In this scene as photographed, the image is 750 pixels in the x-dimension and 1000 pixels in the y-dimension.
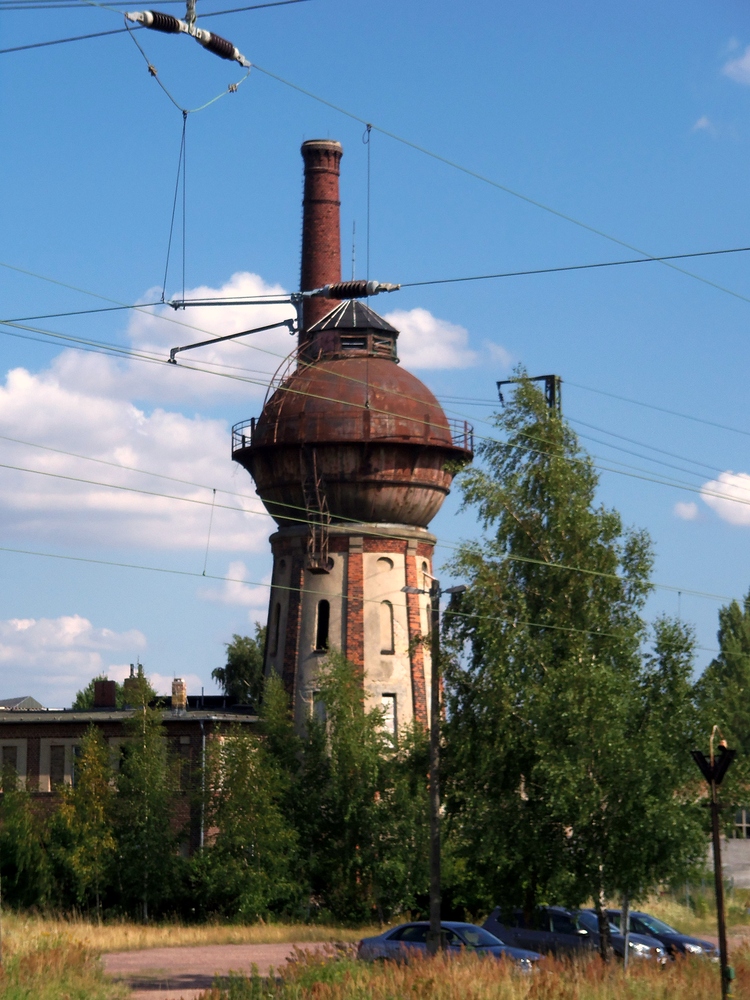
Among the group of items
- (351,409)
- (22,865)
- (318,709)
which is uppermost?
(351,409)

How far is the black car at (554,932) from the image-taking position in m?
27.6

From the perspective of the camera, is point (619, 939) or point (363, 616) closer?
point (619, 939)

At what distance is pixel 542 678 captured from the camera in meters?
27.0

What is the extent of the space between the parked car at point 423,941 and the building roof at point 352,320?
74.3 ft

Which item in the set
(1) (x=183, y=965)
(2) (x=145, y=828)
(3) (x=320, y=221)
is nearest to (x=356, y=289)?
(1) (x=183, y=965)

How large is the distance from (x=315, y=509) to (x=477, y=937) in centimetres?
1844

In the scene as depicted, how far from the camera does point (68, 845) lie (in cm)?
→ 3909

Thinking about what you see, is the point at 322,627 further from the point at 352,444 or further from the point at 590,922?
the point at 590,922

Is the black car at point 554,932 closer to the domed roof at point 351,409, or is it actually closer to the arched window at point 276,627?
the arched window at point 276,627

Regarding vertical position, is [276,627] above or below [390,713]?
above

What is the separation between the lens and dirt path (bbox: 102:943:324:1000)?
80.9 feet

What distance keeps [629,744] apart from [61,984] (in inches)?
435

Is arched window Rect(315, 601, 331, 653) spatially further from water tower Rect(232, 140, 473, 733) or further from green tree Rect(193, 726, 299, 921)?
green tree Rect(193, 726, 299, 921)

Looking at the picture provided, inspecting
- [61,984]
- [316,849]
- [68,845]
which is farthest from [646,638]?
[68,845]
